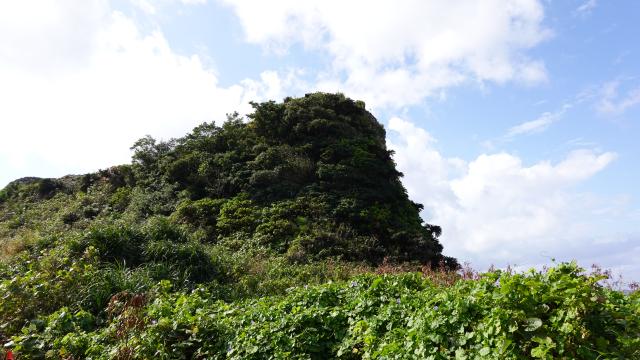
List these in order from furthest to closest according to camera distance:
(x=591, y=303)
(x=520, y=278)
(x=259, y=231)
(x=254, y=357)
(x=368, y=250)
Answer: (x=259, y=231), (x=368, y=250), (x=254, y=357), (x=520, y=278), (x=591, y=303)

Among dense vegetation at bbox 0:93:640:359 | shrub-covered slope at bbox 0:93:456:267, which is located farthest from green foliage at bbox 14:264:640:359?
shrub-covered slope at bbox 0:93:456:267

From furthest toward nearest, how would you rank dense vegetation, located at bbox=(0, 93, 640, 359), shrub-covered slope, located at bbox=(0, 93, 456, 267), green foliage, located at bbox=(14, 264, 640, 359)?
shrub-covered slope, located at bbox=(0, 93, 456, 267)
dense vegetation, located at bbox=(0, 93, 640, 359)
green foliage, located at bbox=(14, 264, 640, 359)

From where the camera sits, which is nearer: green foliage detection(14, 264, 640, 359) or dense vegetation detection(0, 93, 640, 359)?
green foliage detection(14, 264, 640, 359)

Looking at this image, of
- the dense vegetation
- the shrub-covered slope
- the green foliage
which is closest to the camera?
the green foliage

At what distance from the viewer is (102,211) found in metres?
17.2

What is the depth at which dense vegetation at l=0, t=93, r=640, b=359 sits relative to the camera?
367 cm

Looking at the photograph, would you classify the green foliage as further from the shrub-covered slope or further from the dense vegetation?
the shrub-covered slope

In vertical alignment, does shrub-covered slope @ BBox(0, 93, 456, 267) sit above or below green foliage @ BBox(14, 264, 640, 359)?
above

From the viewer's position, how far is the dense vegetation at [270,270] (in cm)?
367

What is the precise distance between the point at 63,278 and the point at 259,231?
5792mm

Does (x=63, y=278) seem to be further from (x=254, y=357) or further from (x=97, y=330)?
(x=254, y=357)

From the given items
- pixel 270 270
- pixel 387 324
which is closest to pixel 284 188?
pixel 270 270

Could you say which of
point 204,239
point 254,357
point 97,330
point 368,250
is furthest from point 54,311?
point 368,250

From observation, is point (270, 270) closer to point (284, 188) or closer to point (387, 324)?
point (284, 188)
